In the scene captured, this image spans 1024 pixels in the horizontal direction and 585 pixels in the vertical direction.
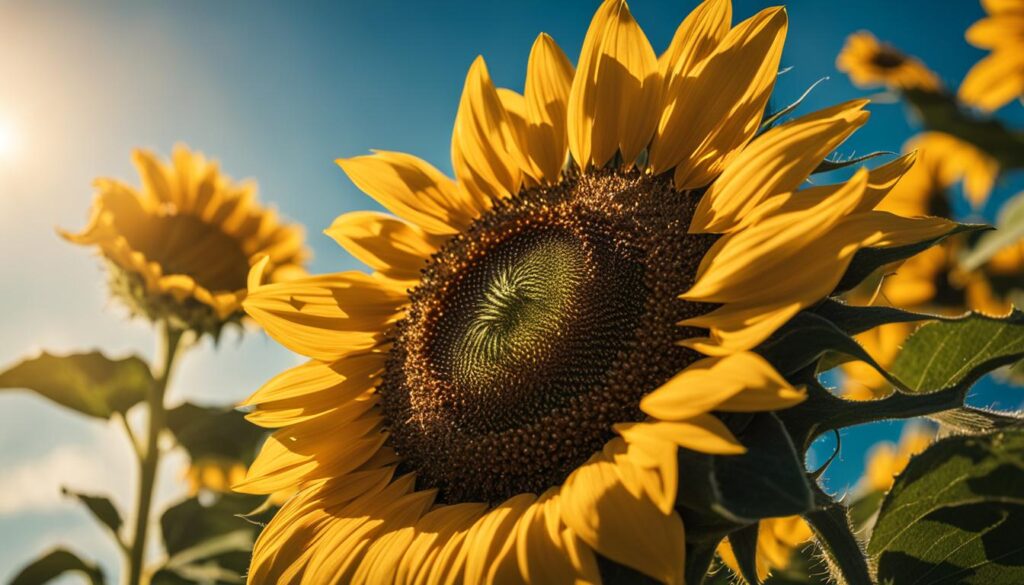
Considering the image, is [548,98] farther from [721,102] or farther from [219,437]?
[219,437]

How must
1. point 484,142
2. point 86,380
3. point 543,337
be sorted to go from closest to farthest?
1. point 543,337
2. point 484,142
3. point 86,380

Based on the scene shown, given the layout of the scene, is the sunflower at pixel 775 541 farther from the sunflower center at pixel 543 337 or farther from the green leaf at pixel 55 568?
the green leaf at pixel 55 568

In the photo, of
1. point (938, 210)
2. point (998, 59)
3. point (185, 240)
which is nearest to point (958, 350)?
point (185, 240)

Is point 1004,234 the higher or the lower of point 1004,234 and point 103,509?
the higher

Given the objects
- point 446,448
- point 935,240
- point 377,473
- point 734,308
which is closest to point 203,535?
point 377,473

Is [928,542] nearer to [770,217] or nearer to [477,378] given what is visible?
[770,217]

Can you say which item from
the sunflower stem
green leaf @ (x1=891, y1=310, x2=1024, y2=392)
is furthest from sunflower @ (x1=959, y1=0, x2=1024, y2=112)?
the sunflower stem
